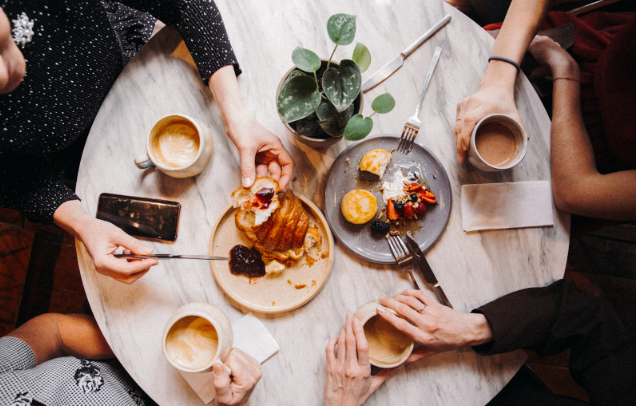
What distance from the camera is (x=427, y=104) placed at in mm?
1472

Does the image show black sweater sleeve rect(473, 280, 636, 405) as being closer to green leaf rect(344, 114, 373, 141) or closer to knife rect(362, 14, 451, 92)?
green leaf rect(344, 114, 373, 141)

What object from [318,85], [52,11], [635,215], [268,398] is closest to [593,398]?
[635,215]

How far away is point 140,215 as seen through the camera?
138 cm

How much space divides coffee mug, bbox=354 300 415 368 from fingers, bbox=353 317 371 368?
0.02 meters

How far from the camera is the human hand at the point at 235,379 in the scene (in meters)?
1.15

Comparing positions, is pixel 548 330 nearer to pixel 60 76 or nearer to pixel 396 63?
pixel 396 63

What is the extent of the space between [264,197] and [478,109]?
38.7 inches

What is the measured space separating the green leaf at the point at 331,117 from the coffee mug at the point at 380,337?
70cm

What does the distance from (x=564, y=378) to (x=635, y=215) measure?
1.78 meters

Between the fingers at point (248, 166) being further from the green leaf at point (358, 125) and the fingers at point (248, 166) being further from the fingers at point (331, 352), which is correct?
the fingers at point (331, 352)

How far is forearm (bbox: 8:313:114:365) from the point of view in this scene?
1.54 metres

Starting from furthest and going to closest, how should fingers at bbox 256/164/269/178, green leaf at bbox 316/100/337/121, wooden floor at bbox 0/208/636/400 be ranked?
wooden floor at bbox 0/208/636/400 → fingers at bbox 256/164/269/178 → green leaf at bbox 316/100/337/121

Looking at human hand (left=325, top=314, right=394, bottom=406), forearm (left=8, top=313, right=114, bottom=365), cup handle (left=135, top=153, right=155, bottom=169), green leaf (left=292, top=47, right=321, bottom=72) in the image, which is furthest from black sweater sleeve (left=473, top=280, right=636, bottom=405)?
forearm (left=8, top=313, right=114, bottom=365)

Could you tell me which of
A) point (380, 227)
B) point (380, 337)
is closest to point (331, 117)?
point (380, 227)
